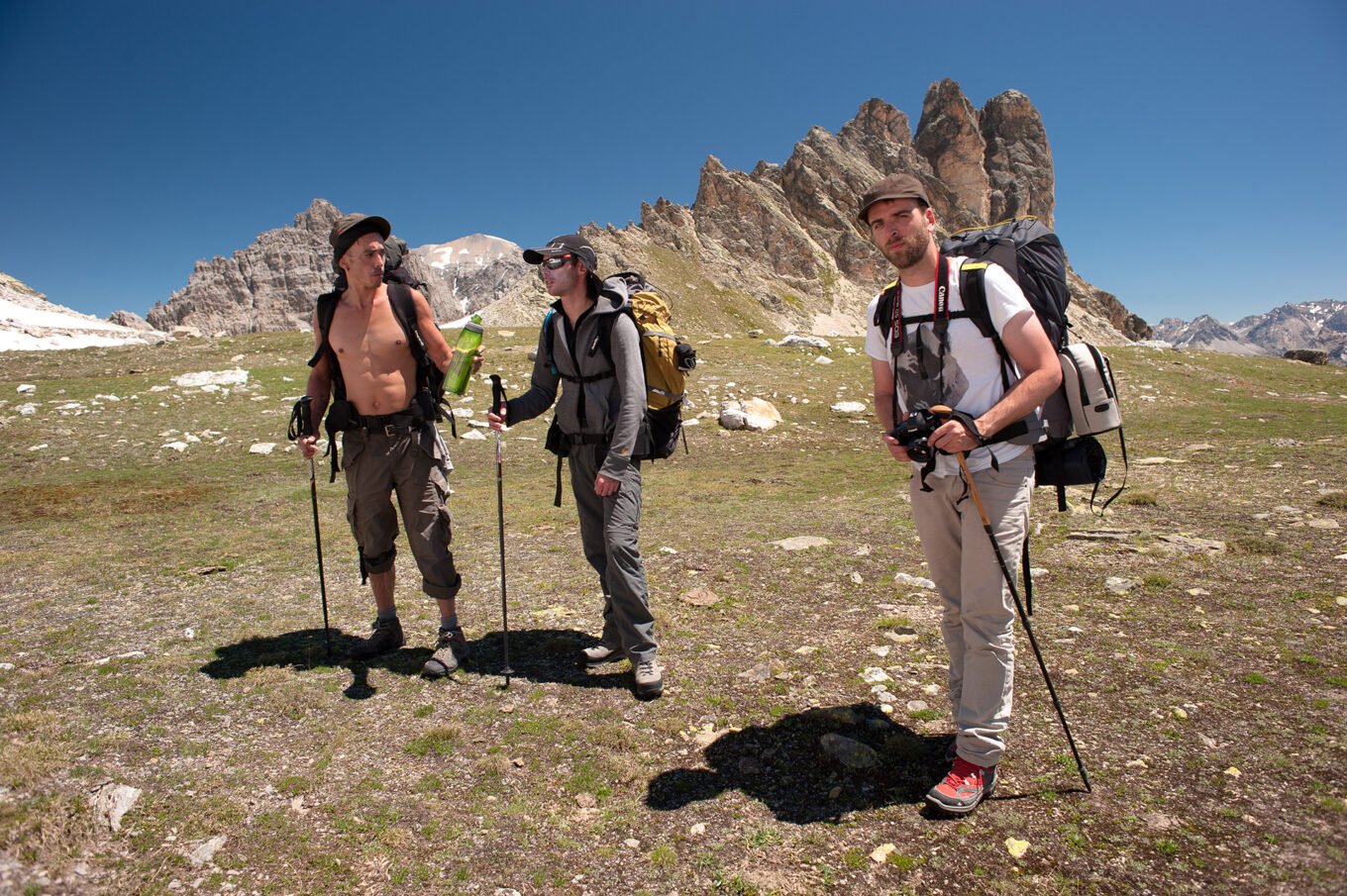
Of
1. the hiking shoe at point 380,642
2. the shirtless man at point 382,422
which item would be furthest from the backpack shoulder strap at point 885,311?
the hiking shoe at point 380,642

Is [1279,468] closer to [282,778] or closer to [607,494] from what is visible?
[607,494]

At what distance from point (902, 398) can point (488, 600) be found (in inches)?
191

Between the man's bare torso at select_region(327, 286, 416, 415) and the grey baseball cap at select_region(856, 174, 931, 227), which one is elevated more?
the grey baseball cap at select_region(856, 174, 931, 227)

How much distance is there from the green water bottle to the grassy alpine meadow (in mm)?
2290

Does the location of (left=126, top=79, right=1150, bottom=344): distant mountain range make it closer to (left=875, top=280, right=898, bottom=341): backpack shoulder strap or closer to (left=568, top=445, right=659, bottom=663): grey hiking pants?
(left=568, top=445, right=659, bottom=663): grey hiking pants

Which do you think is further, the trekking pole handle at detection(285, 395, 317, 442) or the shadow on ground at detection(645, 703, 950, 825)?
the trekking pole handle at detection(285, 395, 317, 442)

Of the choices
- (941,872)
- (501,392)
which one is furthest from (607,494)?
(941,872)

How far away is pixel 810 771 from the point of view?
398cm

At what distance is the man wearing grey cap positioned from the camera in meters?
4.86

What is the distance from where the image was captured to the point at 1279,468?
10953 millimetres

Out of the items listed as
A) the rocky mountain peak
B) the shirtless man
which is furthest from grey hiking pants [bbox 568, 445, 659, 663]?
the rocky mountain peak

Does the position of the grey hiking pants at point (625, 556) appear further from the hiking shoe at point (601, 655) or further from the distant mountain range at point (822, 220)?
the distant mountain range at point (822, 220)

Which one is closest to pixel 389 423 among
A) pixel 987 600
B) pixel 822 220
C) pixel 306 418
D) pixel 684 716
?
pixel 306 418

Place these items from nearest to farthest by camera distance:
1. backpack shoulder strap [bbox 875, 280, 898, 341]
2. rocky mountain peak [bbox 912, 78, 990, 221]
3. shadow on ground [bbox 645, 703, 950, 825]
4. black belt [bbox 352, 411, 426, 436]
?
shadow on ground [bbox 645, 703, 950, 825]
backpack shoulder strap [bbox 875, 280, 898, 341]
black belt [bbox 352, 411, 426, 436]
rocky mountain peak [bbox 912, 78, 990, 221]
